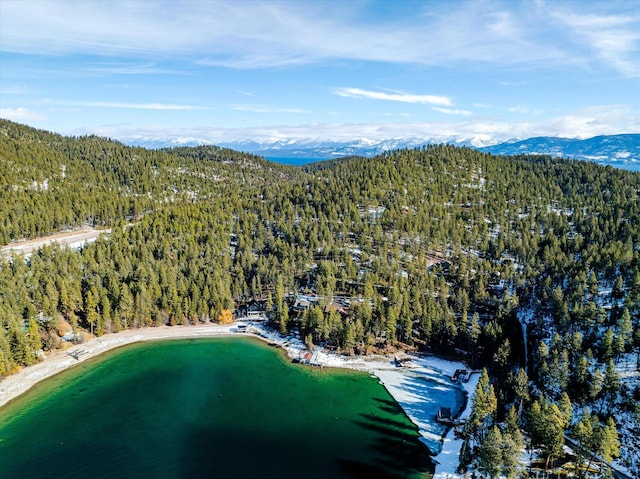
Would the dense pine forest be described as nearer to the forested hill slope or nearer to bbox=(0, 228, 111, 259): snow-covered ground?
the forested hill slope

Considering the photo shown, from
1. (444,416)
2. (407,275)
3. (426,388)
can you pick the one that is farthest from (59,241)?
(444,416)

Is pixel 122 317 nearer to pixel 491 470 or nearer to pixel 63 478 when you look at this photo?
pixel 63 478

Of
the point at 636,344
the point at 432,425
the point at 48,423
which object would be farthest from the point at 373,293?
the point at 48,423

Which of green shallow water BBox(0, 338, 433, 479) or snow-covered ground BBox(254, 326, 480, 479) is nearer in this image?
green shallow water BBox(0, 338, 433, 479)

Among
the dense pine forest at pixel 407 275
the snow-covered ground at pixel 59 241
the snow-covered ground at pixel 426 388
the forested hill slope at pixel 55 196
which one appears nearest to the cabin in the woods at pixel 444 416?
the snow-covered ground at pixel 426 388

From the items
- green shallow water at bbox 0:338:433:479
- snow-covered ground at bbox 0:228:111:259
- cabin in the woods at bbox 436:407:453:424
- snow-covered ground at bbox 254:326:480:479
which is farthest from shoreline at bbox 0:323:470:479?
snow-covered ground at bbox 0:228:111:259

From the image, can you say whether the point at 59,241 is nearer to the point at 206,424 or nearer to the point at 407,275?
the point at 206,424
